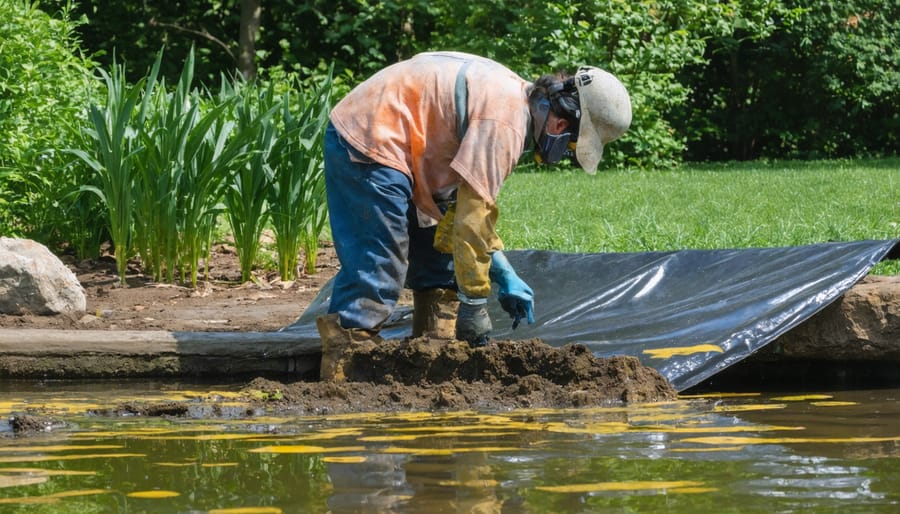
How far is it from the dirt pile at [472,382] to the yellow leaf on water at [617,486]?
1.33m

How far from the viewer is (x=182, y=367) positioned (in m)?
4.89

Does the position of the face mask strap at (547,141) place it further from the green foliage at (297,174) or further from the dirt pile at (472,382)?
the green foliage at (297,174)

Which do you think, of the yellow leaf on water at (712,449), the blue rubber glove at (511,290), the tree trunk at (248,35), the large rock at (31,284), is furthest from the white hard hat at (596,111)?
the tree trunk at (248,35)

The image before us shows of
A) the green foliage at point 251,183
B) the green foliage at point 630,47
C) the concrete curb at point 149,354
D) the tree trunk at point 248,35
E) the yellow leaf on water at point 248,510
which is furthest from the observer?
the tree trunk at point 248,35

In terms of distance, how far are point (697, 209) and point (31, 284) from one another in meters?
5.35

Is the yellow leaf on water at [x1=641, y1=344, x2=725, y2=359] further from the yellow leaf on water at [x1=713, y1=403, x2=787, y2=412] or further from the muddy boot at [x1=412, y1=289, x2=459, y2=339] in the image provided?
the muddy boot at [x1=412, y1=289, x2=459, y2=339]

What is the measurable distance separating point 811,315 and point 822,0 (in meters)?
14.8

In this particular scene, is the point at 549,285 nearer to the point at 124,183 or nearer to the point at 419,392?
the point at 419,392

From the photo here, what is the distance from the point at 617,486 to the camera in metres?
2.68

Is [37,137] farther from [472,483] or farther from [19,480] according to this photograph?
[472,483]

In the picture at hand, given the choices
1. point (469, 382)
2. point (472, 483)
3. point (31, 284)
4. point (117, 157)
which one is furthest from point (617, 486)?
point (117, 157)

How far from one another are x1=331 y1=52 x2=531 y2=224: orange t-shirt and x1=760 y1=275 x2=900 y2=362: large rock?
1.40 m

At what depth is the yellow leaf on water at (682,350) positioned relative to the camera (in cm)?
438

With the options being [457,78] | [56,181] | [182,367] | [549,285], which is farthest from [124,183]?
[457,78]
